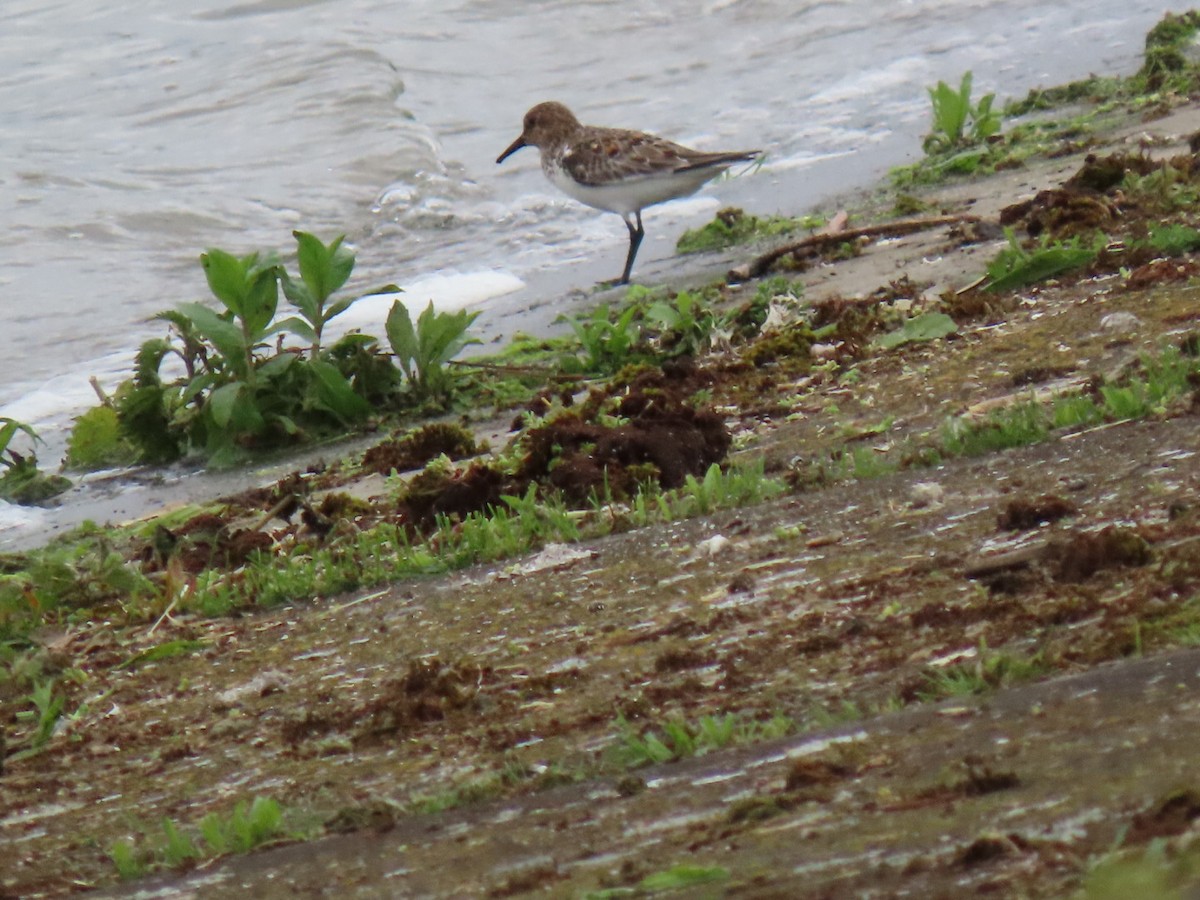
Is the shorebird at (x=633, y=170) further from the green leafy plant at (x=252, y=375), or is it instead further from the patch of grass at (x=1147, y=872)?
the patch of grass at (x=1147, y=872)

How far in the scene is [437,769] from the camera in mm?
2568

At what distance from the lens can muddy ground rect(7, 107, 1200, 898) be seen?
186 cm

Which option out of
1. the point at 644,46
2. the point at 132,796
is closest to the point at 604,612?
the point at 132,796

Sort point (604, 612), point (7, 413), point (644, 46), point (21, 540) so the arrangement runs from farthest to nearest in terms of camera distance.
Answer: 1. point (644, 46)
2. point (7, 413)
3. point (21, 540)
4. point (604, 612)

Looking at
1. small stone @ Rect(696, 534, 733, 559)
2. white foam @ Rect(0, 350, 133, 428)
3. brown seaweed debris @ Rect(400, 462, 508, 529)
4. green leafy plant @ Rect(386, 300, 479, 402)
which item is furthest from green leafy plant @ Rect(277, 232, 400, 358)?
small stone @ Rect(696, 534, 733, 559)

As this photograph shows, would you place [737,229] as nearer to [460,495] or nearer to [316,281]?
[316,281]

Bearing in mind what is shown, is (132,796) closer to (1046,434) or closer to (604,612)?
(604,612)

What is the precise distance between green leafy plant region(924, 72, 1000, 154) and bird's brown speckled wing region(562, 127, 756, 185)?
1030 mm

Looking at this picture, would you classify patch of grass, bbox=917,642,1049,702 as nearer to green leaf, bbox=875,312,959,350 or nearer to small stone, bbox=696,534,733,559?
small stone, bbox=696,534,733,559

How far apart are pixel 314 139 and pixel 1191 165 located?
362 inches

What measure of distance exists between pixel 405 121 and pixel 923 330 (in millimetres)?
9972

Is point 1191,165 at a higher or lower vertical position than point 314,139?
lower

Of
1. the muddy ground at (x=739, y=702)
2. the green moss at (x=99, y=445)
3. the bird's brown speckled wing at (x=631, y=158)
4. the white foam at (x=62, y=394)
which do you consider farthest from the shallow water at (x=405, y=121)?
the muddy ground at (x=739, y=702)

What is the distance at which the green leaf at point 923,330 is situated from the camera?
5051mm
